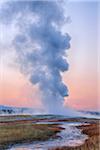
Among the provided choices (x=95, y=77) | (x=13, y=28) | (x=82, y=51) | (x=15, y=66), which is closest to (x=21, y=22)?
(x=13, y=28)

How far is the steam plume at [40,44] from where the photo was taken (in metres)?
4.52

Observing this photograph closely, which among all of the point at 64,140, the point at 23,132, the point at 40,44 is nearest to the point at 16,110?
the point at 23,132

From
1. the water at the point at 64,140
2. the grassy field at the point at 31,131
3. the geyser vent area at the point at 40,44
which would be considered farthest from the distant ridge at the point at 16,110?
the water at the point at 64,140

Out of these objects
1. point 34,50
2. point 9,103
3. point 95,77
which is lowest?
A: point 9,103

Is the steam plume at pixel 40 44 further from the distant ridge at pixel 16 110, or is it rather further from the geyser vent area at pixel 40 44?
the distant ridge at pixel 16 110

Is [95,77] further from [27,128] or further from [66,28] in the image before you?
[27,128]

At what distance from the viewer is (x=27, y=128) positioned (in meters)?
4.45

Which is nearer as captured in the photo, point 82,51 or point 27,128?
point 27,128

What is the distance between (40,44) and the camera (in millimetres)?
4582

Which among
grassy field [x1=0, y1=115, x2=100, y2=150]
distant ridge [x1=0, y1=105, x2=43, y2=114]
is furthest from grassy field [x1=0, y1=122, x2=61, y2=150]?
distant ridge [x1=0, y1=105, x2=43, y2=114]

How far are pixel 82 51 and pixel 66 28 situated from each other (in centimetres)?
36

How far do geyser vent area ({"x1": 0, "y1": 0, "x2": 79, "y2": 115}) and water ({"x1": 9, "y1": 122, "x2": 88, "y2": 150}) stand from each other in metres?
0.19

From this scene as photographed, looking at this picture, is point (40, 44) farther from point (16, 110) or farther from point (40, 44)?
point (16, 110)

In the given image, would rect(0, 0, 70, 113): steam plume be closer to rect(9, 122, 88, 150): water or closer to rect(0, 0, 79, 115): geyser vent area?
rect(0, 0, 79, 115): geyser vent area
